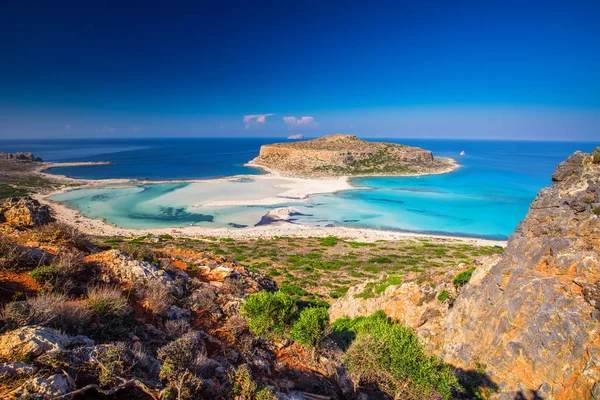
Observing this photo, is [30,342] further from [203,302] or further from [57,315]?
[203,302]

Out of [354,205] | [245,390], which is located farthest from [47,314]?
[354,205]

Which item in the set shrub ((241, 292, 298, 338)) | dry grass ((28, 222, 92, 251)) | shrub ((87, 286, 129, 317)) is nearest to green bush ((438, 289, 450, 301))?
shrub ((241, 292, 298, 338))

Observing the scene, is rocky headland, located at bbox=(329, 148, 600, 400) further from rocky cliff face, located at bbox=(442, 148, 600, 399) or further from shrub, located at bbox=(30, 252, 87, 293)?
shrub, located at bbox=(30, 252, 87, 293)

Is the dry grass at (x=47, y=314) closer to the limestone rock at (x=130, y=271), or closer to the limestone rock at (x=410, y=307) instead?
the limestone rock at (x=130, y=271)

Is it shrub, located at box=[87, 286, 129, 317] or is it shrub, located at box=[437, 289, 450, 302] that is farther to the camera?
shrub, located at box=[437, 289, 450, 302]

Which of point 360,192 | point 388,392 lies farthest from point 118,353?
point 360,192

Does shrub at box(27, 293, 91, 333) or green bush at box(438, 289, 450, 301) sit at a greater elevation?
shrub at box(27, 293, 91, 333)
